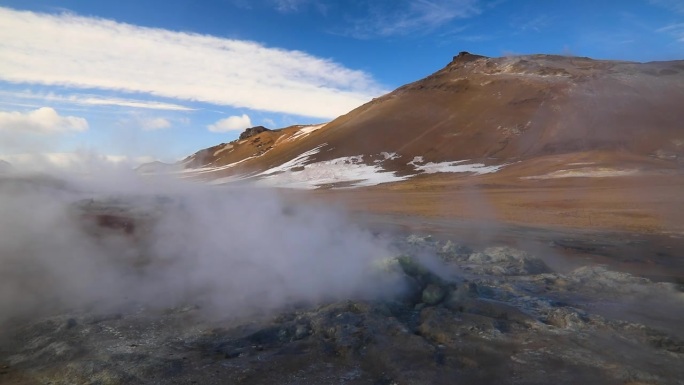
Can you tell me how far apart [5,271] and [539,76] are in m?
64.6

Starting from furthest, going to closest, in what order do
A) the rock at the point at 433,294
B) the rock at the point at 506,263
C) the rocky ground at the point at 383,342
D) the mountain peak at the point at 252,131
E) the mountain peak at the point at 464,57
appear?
the mountain peak at the point at 252,131
the mountain peak at the point at 464,57
the rock at the point at 506,263
the rock at the point at 433,294
the rocky ground at the point at 383,342

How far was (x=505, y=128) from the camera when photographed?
2057 inches

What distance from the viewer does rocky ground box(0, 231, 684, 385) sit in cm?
448

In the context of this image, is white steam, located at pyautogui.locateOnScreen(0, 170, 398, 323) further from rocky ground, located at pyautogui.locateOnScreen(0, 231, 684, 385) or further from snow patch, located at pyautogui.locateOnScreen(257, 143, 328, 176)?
snow patch, located at pyautogui.locateOnScreen(257, 143, 328, 176)

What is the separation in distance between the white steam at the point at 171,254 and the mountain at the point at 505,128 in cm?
2888

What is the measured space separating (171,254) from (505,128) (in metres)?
49.3

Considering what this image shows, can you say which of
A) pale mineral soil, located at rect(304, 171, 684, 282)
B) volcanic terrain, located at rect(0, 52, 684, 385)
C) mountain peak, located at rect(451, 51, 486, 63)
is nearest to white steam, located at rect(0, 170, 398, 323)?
volcanic terrain, located at rect(0, 52, 684, 385)

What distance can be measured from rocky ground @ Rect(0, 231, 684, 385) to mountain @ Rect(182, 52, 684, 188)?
96.9ft

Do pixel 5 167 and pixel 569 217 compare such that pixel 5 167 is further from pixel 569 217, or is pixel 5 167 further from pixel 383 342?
pixel 569 217

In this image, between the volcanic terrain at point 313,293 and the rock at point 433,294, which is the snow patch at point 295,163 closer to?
the volcanic terrain at point 313,293

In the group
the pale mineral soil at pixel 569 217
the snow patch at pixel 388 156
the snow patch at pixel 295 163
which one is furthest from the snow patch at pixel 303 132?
the pale mineral soil at pixel 569 217

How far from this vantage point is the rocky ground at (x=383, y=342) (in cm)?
448

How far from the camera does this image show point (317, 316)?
5891 mm

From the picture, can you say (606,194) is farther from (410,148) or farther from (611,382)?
(410,148)
